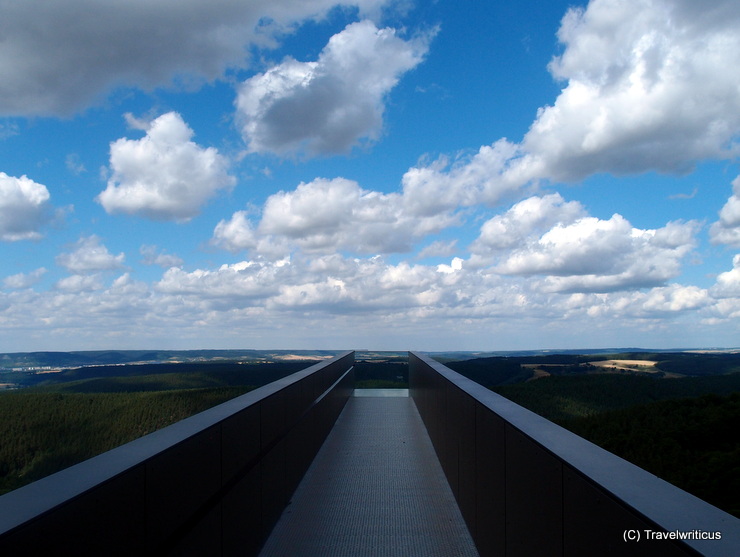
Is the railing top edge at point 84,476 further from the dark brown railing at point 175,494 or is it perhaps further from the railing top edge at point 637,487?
the railing top edge at point 637,487

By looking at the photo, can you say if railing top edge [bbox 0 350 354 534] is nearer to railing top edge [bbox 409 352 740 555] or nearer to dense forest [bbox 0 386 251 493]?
railing top edge [bbox 409 352 740 555]

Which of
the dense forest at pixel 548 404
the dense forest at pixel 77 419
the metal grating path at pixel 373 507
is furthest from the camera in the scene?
the dense forest at pixel 77 419

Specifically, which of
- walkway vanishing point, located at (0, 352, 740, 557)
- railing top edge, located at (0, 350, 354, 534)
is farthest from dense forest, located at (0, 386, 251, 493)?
railing top edge, located at (0, 350, 354, 534)

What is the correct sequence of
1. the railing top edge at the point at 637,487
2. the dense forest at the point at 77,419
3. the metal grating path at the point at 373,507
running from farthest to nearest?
the dense forest at the point at 77,419
the metal grating path at the point at 373,507
the railing top edge at the point at 637,487

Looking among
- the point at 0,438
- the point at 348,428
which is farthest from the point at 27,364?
the point at 348,428

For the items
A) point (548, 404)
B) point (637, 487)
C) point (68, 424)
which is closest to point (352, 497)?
point (637, 487)

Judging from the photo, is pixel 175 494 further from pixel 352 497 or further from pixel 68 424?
pixel 68 424

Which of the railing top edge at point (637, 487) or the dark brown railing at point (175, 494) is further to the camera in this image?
the dark brown railing at point (175, 494)

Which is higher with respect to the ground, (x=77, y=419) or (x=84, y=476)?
(x=84, y=476)

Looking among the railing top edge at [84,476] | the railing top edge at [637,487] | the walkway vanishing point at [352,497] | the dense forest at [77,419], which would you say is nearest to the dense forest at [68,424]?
the dense forest at [77,419]
